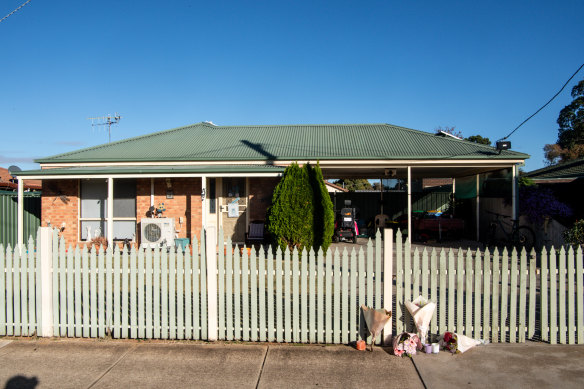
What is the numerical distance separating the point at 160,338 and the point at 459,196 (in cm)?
1591

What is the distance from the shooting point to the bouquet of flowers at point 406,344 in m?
4.89

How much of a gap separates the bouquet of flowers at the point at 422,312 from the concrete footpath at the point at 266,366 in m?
0.27

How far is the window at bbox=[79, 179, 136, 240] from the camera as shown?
1318 cm

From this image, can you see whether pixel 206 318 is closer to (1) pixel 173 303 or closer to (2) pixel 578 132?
(1) pixel 173 303

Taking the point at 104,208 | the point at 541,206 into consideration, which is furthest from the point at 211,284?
the point at 541,206

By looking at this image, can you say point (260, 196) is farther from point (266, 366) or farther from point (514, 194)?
point (266, 366)

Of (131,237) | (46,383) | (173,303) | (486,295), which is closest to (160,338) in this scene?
(173,303)

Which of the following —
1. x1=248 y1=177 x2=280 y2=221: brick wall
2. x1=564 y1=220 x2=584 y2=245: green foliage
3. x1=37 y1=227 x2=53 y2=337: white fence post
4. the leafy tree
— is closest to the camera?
x1=37 y1=227 x2=53 y2=337: white fence post

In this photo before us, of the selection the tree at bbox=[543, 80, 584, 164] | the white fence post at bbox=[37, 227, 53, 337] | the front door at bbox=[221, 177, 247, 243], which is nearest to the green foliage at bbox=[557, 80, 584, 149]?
the tree at bbox=[543, 80, 584, 164]

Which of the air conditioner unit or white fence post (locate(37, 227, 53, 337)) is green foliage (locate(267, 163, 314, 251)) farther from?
white fence post (locate(37, 227, 53, 337))

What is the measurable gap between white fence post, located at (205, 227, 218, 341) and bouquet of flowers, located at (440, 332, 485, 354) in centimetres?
266

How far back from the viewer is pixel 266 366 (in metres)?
4.65

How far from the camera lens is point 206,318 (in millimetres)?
5387

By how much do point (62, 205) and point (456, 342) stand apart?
12.0 m
